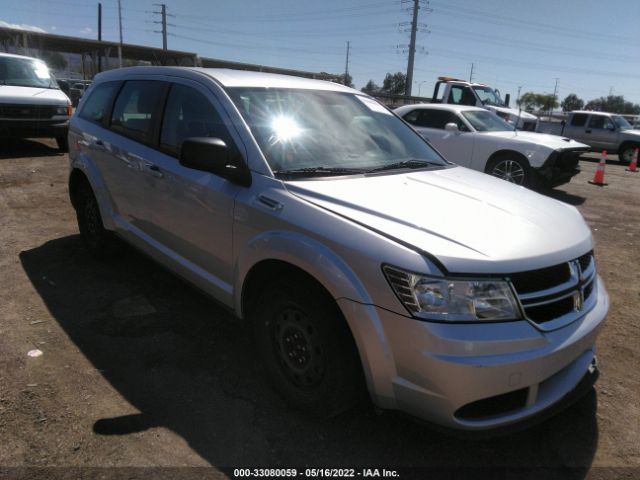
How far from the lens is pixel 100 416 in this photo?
262cm

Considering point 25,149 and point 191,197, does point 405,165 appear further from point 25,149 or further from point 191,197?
point 25,149

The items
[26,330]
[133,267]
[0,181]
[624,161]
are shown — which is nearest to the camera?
[26,330]

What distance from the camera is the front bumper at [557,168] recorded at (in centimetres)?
878

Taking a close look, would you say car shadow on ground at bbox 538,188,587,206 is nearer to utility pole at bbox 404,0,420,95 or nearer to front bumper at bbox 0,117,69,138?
front bumper at bbox 0,117,69,138

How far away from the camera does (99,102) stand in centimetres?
460

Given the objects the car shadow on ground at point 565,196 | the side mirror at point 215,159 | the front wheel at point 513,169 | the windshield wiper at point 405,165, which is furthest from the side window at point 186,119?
the car shadow on ground at point 565,196

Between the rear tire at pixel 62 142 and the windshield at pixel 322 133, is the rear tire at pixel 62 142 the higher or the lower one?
the lower one

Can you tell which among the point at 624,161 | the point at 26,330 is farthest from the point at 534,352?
the point at 624,161

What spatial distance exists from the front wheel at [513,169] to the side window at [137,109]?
273 inches

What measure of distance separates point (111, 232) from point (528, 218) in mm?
3531

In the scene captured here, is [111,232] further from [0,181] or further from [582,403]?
[0,181]

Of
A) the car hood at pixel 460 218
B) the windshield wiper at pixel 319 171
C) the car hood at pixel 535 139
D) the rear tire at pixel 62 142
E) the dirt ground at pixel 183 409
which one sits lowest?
the dirt ground at pixel 183 409

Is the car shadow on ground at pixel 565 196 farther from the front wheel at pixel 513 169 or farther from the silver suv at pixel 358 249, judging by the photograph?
the silver suv at pixel 358 249

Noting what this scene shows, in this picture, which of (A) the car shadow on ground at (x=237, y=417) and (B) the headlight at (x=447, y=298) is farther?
(A) the car shadow on ground at (x=237, y=417)
